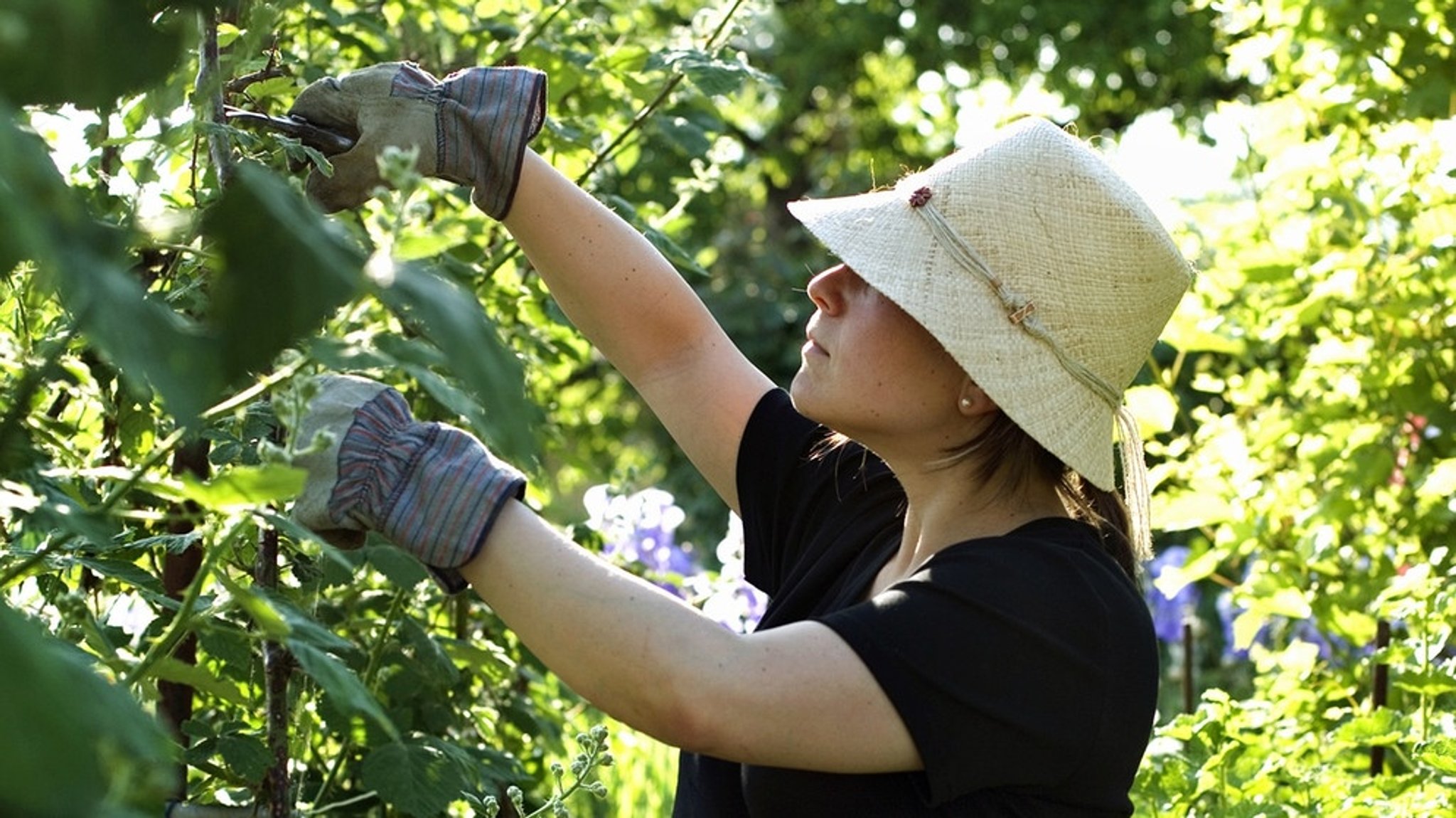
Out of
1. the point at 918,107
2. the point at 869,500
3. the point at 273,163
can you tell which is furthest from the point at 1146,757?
the point at 918,107

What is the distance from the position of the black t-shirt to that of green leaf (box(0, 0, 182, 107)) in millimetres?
851

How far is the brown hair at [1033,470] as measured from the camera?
1820 mm

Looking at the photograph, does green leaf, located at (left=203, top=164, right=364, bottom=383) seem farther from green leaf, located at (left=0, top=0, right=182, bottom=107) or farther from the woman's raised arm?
the woman's raised arm

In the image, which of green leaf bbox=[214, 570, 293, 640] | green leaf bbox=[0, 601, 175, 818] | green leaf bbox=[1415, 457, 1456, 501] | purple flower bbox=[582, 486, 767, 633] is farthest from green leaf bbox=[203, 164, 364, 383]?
green leaf bbox=[1415, 457, 1456, 501]

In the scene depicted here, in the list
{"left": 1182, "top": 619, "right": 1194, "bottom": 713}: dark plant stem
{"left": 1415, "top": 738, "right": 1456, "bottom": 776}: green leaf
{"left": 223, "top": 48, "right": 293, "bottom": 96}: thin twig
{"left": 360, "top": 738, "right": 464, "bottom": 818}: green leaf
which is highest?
{"left": 223, "top": 48, "right": 293, "bottom": 96}: thin twig

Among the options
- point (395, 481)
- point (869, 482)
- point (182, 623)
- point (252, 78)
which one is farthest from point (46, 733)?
point (869, 482)

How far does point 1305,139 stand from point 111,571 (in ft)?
8.68

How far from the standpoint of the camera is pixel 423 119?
169 centimetres

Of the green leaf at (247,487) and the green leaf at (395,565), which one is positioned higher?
the green leaf at (247,487)

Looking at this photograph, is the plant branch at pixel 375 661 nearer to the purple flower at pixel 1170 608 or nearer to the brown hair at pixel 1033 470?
the brown hair at pixel 1033 470

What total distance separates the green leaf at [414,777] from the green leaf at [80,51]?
1.17m

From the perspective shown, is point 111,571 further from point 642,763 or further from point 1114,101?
point 1114,101

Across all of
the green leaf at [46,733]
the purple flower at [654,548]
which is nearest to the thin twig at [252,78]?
the green leaf at [46,733]

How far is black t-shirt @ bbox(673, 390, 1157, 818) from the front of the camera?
1528 mm
